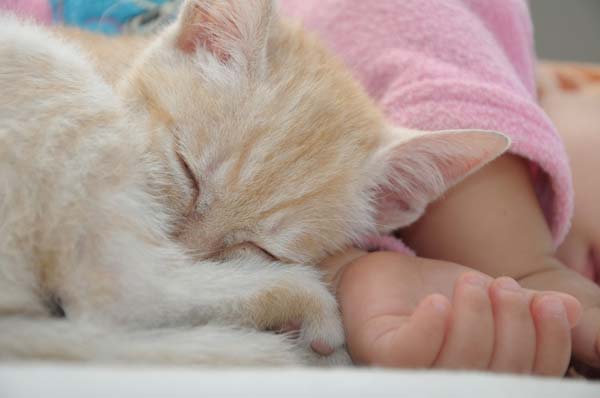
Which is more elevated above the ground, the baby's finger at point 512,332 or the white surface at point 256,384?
the white surface at point 256,384

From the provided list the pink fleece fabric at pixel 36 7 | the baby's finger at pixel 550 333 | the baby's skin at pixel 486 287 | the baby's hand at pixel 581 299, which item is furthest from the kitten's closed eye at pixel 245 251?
the pink fleece fabric at pixel 36 7

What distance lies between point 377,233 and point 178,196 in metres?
0.43

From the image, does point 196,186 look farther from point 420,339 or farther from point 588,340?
point 588,340

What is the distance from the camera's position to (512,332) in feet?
2.49

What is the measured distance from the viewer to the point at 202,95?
943 millimetres

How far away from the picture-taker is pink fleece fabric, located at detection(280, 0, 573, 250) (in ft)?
3.91

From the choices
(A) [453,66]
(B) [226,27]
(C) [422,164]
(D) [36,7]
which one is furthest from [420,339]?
(D) [36,7]

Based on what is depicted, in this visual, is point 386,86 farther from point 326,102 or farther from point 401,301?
point 401,301

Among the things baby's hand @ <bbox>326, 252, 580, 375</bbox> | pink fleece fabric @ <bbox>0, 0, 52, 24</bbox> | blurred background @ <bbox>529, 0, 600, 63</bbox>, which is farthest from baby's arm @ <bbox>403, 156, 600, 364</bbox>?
blurred background @ <bbox>529, 0, 600, 63</bbox>

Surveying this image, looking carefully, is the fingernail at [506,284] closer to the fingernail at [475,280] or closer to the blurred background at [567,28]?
the fingernail at [475,280]

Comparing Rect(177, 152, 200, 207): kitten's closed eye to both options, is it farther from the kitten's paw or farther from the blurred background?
the blurred background

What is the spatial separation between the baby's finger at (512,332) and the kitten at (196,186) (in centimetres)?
23

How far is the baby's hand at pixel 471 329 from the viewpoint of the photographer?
73 centimetres

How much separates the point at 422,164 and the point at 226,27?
43 centimetres
